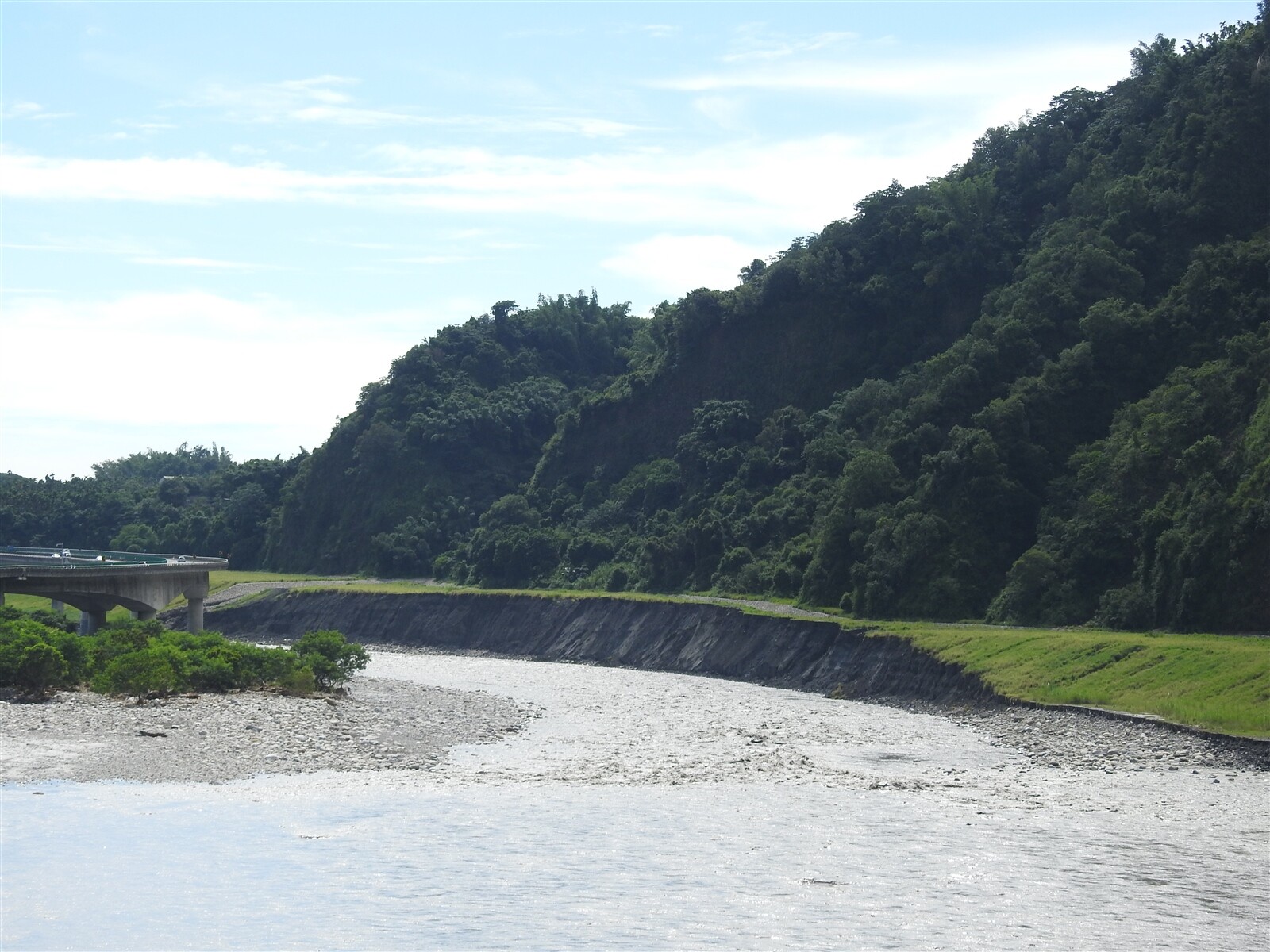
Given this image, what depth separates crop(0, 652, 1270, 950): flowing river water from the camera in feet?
91.5

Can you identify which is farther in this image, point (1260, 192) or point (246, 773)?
point (1260, 192)

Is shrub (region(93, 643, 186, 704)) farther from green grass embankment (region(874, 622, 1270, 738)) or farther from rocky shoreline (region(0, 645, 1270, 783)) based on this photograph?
green grass embankment (region(874, 622, 1270, 738))

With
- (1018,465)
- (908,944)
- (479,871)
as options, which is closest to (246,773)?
(479,871)

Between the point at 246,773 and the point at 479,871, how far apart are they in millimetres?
14178

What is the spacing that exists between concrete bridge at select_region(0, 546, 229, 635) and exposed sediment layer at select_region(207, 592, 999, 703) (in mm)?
26044

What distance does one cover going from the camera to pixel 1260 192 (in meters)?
110

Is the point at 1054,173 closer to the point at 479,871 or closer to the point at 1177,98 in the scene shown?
the point at 1177,98

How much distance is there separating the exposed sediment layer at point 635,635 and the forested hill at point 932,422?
7.04 meters

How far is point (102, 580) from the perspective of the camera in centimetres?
8406

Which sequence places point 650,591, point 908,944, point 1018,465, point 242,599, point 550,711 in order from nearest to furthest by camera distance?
1. point 908,944
2. point 550,711
3. point 1018,465
4. point 650,591
5. point 242,599

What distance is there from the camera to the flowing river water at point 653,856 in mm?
27891

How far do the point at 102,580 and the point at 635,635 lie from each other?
36.9 meters

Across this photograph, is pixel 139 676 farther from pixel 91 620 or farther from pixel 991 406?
pixel 991 406

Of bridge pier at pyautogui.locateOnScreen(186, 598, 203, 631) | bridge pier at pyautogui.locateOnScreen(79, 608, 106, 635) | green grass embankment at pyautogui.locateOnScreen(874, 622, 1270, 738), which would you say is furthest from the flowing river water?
bridge pier at pyautogui.locateOnScreen(79, 608, 106, 635)
